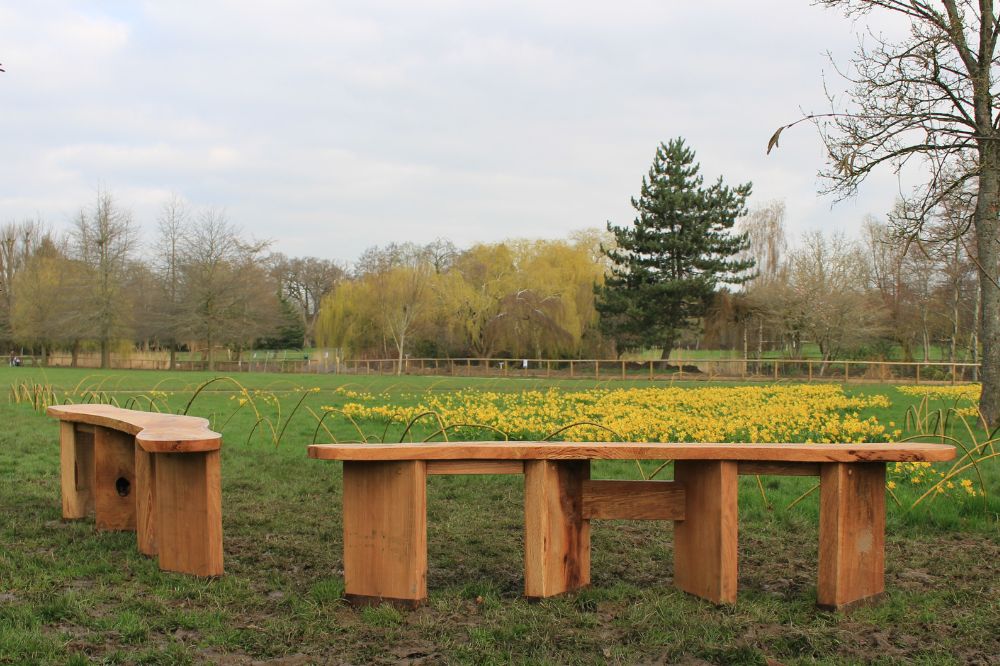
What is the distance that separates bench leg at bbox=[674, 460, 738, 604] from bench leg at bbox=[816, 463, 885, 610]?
0.40 m

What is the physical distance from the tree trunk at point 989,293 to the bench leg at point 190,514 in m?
9.06

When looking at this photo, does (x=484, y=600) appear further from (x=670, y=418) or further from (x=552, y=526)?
(x=670, y=418)

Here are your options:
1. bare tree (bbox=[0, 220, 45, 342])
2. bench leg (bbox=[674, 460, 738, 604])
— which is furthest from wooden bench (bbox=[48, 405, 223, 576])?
bare tree (bbox=[0, 220, 45, 342])

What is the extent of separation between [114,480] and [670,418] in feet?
22.1

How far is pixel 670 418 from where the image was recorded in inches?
411

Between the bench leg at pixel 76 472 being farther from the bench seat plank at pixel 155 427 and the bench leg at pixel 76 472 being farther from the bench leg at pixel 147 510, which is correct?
the bench leg at pixel 147 510

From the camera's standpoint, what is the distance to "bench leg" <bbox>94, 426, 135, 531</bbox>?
550 cm

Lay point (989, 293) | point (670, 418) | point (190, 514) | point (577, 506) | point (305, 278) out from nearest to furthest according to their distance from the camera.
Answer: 1. point (577, 506)
2. point (190, 514)
3. point (989, 293)
4. point (670, 418)
5. point (305, 278)

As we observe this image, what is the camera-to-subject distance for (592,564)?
4.63 metres

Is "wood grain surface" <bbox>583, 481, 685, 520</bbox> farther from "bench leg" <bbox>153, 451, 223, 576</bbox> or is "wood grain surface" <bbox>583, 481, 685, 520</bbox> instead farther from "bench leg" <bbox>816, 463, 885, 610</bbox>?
"bench leg" <bbox>153, 451, 223, 576</bbox>

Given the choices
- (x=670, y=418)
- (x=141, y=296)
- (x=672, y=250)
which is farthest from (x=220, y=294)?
(x=670, y=418)

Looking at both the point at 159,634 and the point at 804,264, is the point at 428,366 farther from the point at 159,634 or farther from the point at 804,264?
the point at 159,634

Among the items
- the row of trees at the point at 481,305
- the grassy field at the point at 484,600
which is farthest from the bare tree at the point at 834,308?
the grassy field at the point at 484,600

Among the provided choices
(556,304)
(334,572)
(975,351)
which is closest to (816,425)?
(334,572)
